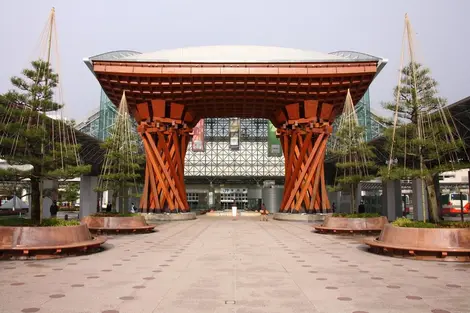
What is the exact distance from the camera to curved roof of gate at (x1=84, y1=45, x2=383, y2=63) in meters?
31.4

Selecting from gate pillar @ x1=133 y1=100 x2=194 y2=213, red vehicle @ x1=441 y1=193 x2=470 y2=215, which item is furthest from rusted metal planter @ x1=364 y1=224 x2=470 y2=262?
red vehicle @ x1=441 y1=193 x2=470 y2=215

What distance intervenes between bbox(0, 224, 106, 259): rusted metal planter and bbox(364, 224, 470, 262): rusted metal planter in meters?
9.60

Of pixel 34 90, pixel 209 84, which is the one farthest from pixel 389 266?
pixel 209 84

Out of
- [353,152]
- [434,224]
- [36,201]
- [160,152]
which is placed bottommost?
[434,224]

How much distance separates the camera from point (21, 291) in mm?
7859

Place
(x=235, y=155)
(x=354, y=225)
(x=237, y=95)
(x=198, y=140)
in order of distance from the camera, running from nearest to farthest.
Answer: (x=354, y=225) → (x=237, y=95) → (x=198, y=140) → (x=235, y=155)

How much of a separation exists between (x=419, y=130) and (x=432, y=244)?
15.0 ft

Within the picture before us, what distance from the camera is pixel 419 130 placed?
1474cm

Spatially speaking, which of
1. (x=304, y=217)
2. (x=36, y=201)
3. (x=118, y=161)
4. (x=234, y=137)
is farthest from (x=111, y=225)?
(x=234, y=137)

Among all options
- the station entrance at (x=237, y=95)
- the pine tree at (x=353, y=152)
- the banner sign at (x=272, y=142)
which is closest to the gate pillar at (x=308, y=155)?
the station entrance at (x=237, y=95)

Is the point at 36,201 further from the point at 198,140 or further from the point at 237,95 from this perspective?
the point at 198,140

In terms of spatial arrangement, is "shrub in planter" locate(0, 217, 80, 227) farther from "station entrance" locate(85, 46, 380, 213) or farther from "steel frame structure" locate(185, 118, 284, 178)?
"steel frame structure" locate(185, 118, 284, 178)

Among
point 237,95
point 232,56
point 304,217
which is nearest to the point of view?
point 232,56

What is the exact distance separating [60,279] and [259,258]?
577cm
